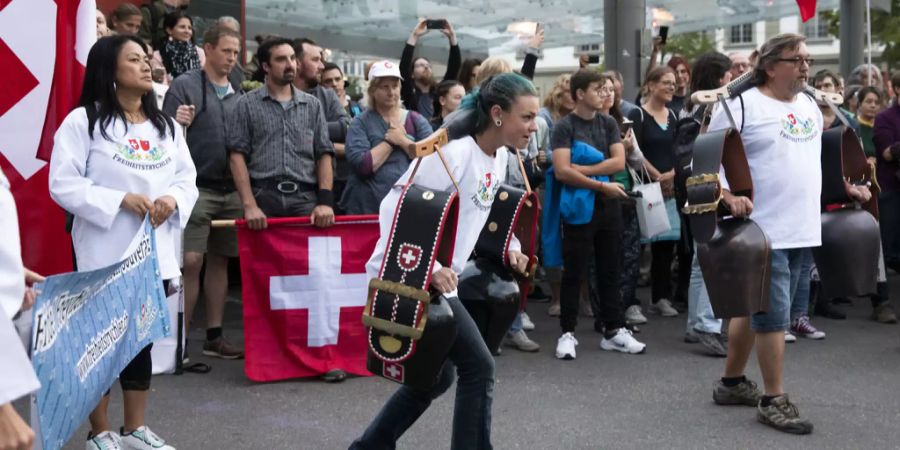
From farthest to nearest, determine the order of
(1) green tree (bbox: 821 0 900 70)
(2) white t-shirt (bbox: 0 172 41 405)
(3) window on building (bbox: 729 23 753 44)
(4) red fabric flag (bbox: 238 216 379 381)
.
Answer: (3) window on building (bbox: 729 23 753 44) → (1) green tree (bbox: 821 0 900 70) → (4) red fabric flag (bbox: 238 216 379 381) → (2) white t-shirt (bbox: 0 172 41 405)

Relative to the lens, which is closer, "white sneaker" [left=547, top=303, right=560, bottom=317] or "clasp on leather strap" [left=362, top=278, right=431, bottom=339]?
"clasp on leather strap" [left=362, top=278, right=431, bottom=339]

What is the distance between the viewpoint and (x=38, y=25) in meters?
5.38

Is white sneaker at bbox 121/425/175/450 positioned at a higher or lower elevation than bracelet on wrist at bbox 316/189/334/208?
lower

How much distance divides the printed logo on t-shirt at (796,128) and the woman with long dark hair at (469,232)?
1.57m

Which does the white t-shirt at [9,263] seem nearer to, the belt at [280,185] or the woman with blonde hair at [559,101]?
the belt at [280,185]

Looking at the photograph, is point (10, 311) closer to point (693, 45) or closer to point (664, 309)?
point (664, 309)

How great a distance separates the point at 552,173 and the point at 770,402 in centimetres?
279

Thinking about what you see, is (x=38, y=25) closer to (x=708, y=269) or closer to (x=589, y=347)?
(x=708, y=269)

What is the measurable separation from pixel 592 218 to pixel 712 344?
110 cm

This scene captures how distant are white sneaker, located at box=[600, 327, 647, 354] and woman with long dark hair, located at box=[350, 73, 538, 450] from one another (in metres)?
3.05

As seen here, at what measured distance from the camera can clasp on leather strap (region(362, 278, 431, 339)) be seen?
391 centimetres

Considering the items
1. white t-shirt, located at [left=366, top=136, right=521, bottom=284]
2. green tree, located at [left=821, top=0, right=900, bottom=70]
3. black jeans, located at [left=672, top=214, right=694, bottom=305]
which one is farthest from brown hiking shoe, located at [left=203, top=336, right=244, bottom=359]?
green tree, located at [left=821, top=0, right=900, bottom=70]

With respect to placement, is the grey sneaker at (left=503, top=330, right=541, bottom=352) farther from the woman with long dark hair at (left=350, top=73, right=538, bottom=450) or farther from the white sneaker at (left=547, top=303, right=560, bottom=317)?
the woman with long dark hair at (left=350, top=73, right=538, bottom=450)

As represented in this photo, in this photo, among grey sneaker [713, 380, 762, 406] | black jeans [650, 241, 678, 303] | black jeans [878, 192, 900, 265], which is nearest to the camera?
grey sneaker [713, 380, 762, 406]
